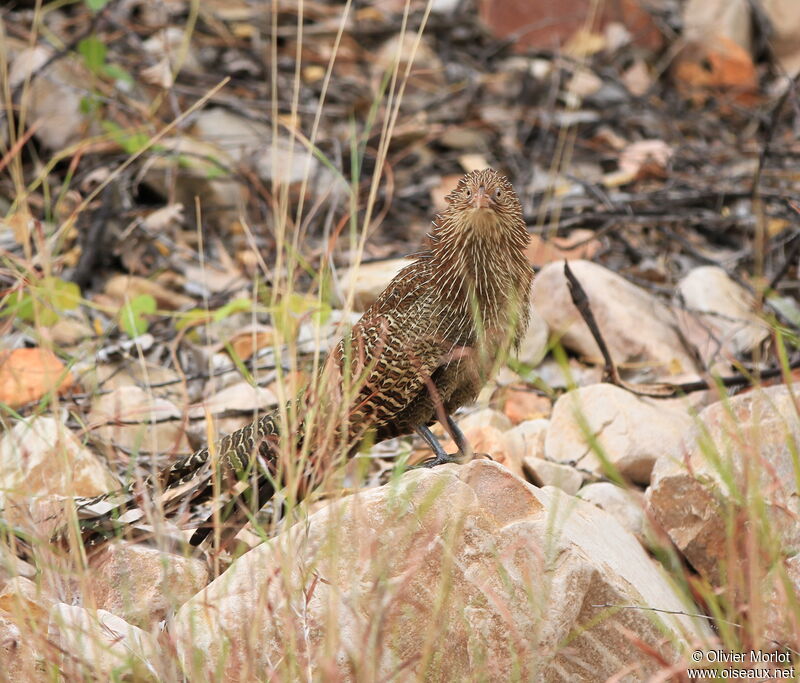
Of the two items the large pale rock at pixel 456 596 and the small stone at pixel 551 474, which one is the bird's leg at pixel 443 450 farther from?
the large pale rock at pixel 456 596

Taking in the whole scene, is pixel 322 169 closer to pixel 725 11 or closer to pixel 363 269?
pixel 363 269

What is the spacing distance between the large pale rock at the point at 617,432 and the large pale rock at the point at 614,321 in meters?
0.81

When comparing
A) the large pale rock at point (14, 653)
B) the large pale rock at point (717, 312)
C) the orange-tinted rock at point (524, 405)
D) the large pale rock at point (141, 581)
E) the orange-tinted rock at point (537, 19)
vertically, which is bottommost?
the orange-tinted rock at point (524, 405)

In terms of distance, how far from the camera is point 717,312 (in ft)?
18.1

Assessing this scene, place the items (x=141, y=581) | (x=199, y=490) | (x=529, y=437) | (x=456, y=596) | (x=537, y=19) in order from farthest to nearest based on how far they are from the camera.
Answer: (x=537, y=19)
(x=529, y=437)
(x=199, y=490)
(x=141, y=581)
(x=456, y=596)

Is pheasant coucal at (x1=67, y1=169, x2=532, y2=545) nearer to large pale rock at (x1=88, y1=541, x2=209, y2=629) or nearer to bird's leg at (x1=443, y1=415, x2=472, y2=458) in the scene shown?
bird's leg at (x1=443, y1=415, x2=472, y2=458)

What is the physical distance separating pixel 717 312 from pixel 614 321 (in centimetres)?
66

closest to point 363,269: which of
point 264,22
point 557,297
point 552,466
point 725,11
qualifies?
point 557,297

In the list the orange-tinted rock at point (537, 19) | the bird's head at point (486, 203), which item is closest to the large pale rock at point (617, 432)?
the bird's head at point (486, 203)

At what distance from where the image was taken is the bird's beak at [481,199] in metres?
3.62

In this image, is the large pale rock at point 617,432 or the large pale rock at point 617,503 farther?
the large pale rock at point 617,432

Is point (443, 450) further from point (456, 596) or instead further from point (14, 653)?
point (14, 653)

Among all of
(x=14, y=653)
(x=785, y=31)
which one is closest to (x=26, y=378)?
(x=14, y=653)

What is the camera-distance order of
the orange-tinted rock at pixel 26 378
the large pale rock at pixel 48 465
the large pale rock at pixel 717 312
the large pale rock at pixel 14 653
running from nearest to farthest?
the large pale rock at pixel 14 653 < the large pale rock at pixel 48 465 < the orange-tinted rock at pixel 26 378 < the large pale rock at pixel 717 312
